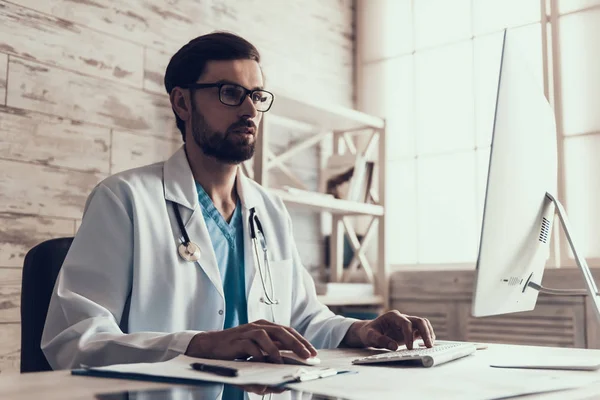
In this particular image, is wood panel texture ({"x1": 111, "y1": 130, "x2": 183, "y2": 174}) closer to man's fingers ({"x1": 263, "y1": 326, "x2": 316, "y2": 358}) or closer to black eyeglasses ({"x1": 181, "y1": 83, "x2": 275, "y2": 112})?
black eyeglasses ({"x1": 181, "y1": 83, "x2": 275, "y2": 112})

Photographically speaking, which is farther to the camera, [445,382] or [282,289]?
[282,289]

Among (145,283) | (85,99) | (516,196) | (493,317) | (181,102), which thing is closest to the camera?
(516,196)

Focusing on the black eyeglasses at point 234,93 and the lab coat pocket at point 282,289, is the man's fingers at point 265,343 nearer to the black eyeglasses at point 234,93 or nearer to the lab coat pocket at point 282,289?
the lab coat pocket at point 282,289

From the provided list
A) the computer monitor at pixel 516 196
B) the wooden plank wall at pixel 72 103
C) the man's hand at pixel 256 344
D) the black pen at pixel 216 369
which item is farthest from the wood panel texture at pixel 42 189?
the computer monitor at pixel 516 196

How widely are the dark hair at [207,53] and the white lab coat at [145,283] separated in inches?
9.6

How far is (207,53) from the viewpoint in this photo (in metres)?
1.94

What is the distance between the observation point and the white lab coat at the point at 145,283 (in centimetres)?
138

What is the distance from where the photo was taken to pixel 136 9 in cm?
268

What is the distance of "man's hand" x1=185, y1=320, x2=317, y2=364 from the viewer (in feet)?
3.74

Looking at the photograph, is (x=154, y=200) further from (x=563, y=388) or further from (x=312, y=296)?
(x=563, y=388)

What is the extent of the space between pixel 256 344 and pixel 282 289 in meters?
0.78

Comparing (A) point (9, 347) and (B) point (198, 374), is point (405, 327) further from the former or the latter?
(A) point (9, 347)

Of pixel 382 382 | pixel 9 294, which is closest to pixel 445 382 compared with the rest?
pixel 382 382

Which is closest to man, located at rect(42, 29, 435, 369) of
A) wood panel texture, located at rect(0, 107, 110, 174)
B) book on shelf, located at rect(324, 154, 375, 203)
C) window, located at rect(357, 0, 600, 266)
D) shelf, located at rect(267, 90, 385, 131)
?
wood panel texture, located at rect(0, 107, 110, 174)
